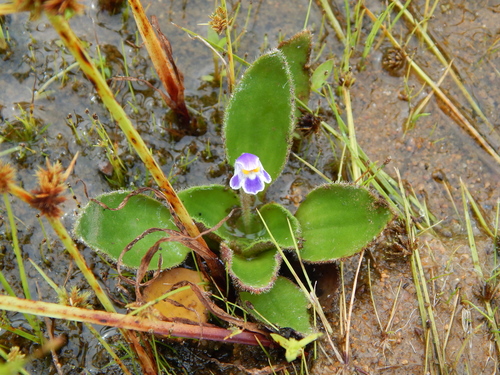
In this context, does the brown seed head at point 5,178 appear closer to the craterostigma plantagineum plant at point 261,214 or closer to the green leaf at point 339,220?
the craterostigma plantagineum plant at point 261,214

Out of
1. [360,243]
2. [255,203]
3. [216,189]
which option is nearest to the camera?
[360,243]

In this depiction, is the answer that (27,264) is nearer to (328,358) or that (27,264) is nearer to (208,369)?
(208,369)

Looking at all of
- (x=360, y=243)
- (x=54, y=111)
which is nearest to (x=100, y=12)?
(x=54, y=111)

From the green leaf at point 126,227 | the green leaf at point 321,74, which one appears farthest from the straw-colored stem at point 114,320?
the green leaf at point 321,74

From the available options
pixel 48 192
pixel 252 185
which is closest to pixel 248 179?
pixel 252 185

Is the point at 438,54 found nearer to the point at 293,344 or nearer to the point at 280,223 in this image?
the point at 280,223
